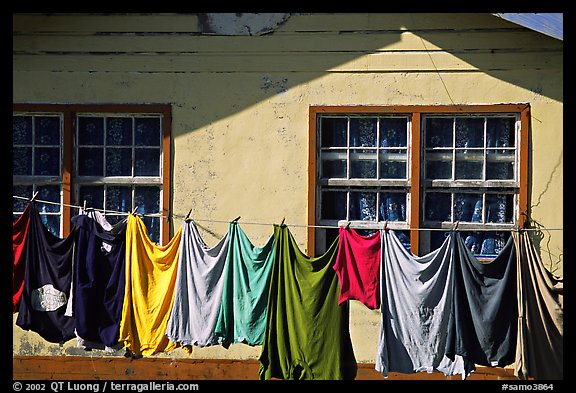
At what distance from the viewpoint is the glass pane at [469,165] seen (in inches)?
366

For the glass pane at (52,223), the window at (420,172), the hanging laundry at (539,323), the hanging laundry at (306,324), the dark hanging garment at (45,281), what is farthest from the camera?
the glass pane at (52,223)

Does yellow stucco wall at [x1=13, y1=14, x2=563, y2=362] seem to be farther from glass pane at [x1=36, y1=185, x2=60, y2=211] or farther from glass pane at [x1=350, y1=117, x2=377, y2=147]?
glass pane at [x1=36, y1=185, x2=60, y2=211]

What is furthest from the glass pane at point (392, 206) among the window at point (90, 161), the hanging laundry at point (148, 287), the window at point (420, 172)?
the window at point (90, 161)

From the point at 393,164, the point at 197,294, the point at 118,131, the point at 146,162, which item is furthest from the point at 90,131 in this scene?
the point at 393,164

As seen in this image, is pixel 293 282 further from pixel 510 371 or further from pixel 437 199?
pixel 510 371

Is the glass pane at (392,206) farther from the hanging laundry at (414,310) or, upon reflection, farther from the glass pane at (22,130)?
the glass pane at (22,130)

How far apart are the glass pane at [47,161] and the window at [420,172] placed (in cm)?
305

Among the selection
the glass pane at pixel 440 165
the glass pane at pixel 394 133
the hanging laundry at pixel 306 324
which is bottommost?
the hanging laundry at pixel 306 324

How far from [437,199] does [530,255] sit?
4.34 feet

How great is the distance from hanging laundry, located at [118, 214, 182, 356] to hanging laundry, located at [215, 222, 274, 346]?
2.01ft

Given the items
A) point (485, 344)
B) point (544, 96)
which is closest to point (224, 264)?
point (485, 344)

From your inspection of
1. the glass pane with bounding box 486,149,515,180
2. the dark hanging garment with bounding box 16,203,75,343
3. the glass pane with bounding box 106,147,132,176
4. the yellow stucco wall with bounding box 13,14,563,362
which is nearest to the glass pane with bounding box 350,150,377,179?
the yellow stucco wall with bounding box 13,14,563,362

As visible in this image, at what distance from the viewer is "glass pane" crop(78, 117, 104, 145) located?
385 inches
